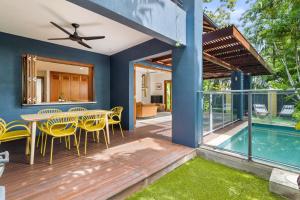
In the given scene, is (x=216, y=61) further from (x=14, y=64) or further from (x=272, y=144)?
(x=14, y=64)

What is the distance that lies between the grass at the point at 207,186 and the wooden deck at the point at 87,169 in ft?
0.73

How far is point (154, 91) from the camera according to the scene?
1188cm

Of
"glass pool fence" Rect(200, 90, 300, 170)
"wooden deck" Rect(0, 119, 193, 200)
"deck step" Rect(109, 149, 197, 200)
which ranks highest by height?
"glass pool fence" Rect(200, 90, 300, 170)

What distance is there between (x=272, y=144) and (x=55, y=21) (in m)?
5.62

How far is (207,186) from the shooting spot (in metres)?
2.42

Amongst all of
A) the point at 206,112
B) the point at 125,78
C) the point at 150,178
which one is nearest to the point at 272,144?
the point at 206,112

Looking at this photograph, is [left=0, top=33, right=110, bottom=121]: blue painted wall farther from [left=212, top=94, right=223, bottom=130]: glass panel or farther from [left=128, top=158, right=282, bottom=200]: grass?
[left=212, top=94, right=223, bottom=130]: glass panel

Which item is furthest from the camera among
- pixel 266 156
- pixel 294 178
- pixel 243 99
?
pixel 243 99

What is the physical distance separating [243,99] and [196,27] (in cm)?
508

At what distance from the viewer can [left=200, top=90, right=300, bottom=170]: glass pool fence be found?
2.96m

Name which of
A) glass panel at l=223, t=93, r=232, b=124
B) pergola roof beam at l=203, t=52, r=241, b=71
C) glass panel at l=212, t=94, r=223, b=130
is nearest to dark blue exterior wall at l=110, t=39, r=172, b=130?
pergola roof beam at l=203, t=52, r=241, b=71

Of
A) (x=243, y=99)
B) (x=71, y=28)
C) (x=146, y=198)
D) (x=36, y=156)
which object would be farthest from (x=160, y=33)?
(x=243, y=99)

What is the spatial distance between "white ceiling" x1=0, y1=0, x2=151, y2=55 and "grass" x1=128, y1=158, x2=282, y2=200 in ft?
10.3

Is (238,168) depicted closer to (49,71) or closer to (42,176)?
(42,176)
